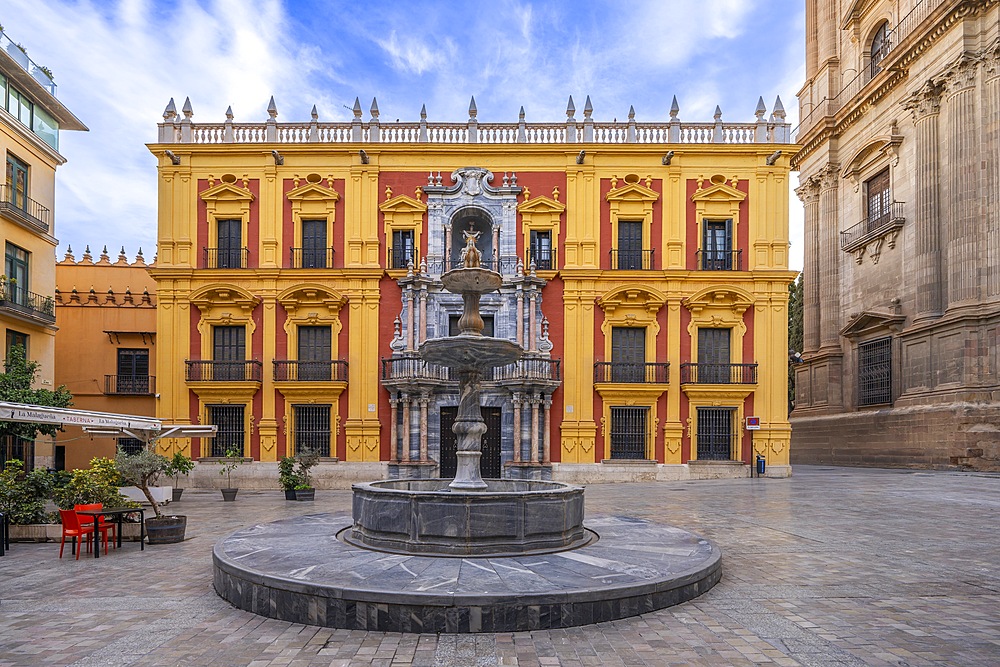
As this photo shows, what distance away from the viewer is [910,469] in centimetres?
2453

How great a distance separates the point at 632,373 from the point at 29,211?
20.8 m

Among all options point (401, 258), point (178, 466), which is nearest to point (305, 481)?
point (178, 466)

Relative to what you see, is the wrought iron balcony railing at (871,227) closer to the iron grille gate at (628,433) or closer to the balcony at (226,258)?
the iron grille gate at (628,433)

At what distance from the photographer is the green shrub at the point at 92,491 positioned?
10820 millimetres

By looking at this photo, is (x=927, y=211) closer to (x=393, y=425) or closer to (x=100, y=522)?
(x=393, y=425)

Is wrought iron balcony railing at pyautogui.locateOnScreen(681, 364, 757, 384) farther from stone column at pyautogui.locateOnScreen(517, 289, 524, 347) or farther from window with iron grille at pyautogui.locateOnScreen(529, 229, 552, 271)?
window with iron grille at pyautogui.locateOnScreen(529, 229, 552, 271)

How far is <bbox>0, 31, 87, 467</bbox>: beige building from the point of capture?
21.7 metres

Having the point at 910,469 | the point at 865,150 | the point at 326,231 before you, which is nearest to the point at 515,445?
the point at 326,231

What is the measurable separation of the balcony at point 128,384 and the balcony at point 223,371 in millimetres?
3410

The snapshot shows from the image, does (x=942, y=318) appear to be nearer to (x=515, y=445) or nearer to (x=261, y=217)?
(x=515, y=445)

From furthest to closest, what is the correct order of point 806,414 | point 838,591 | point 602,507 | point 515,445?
point 806,414 → point 515,445 → point 602,507 → point 838,591

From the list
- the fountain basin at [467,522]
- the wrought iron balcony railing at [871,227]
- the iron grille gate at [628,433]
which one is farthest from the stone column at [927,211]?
the fountain basin at [467,522]

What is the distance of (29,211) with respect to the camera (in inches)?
910

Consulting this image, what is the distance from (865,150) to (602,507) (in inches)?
883
